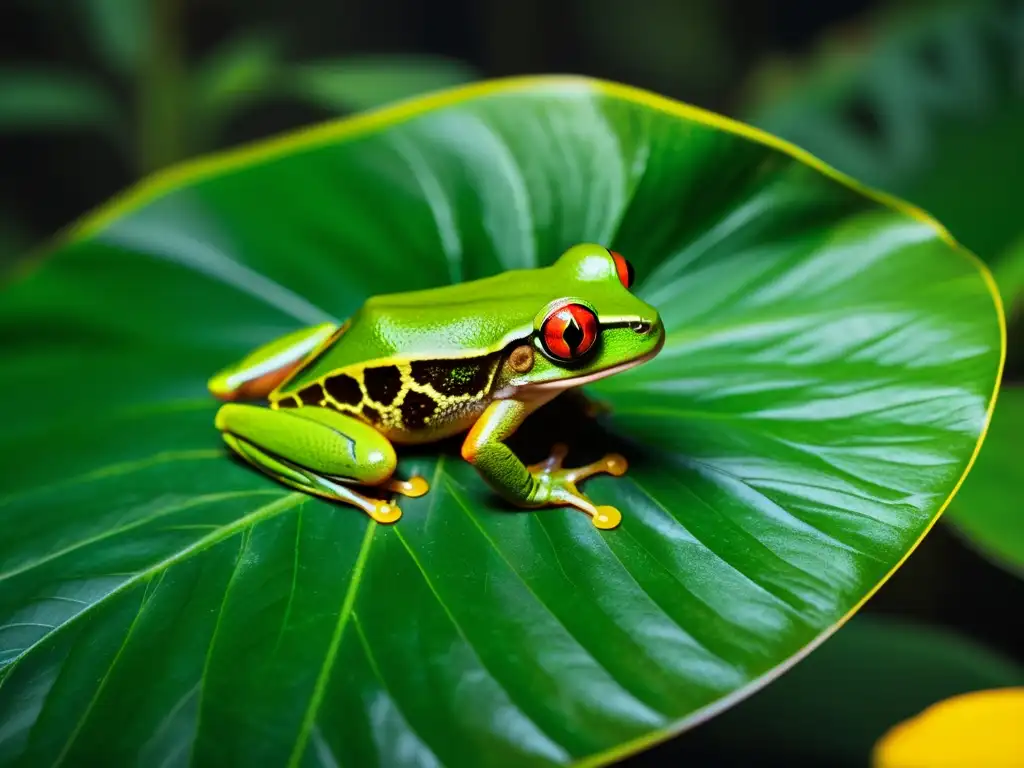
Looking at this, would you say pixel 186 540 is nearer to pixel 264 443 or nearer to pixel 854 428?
pixel 264 443

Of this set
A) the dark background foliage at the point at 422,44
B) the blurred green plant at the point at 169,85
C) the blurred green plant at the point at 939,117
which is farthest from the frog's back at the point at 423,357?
the dark background foliage at the point at 422,44

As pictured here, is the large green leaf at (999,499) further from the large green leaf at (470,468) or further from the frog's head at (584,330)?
the frog's head at (584,330)

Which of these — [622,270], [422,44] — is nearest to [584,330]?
[622,270]

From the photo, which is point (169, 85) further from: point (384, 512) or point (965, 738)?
point (965, 738)

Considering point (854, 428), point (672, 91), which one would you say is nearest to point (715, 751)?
point (854, 428)

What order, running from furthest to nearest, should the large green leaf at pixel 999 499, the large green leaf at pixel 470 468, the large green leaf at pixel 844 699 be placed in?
the large green leaf at pixel 844 699
the large green leaf at pixel 999 499
the large green leaf at pixel 470 468

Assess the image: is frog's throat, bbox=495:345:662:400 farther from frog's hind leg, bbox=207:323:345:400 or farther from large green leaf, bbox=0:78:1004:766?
frog's hind leg, bbox=207:323:345:400
